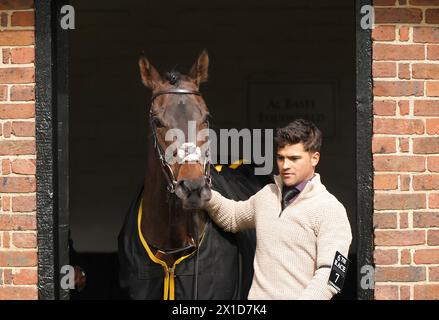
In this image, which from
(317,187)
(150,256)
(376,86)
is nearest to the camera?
(317,187)

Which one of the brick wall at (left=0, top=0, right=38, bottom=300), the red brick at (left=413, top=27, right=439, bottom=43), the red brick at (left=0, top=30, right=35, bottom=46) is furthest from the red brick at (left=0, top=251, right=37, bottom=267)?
the red brick at (left=413, top=27, right=439, bottom=43)

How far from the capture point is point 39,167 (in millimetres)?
4121

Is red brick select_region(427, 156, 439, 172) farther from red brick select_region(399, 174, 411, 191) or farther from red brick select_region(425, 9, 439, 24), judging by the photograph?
red brick select_region(425, 9, 439, 24)

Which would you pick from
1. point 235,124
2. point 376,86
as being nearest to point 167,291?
point 376,86

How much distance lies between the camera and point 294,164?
3.80 metres

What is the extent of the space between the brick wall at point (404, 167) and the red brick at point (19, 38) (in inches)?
66.4

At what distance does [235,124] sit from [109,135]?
120 centimetres

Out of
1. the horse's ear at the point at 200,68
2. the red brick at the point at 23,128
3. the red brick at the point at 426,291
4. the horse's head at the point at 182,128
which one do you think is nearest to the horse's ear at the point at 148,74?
the horse's head at the point at 182,128

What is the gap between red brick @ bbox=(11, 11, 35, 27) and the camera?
13.6 ft

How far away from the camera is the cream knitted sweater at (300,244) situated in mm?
3576

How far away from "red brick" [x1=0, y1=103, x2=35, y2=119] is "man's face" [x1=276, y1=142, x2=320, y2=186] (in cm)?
126

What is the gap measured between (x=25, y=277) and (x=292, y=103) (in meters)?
4.22

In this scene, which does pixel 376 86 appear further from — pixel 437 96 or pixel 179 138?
pixel 179 138

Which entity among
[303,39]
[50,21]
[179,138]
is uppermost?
[303,39]
